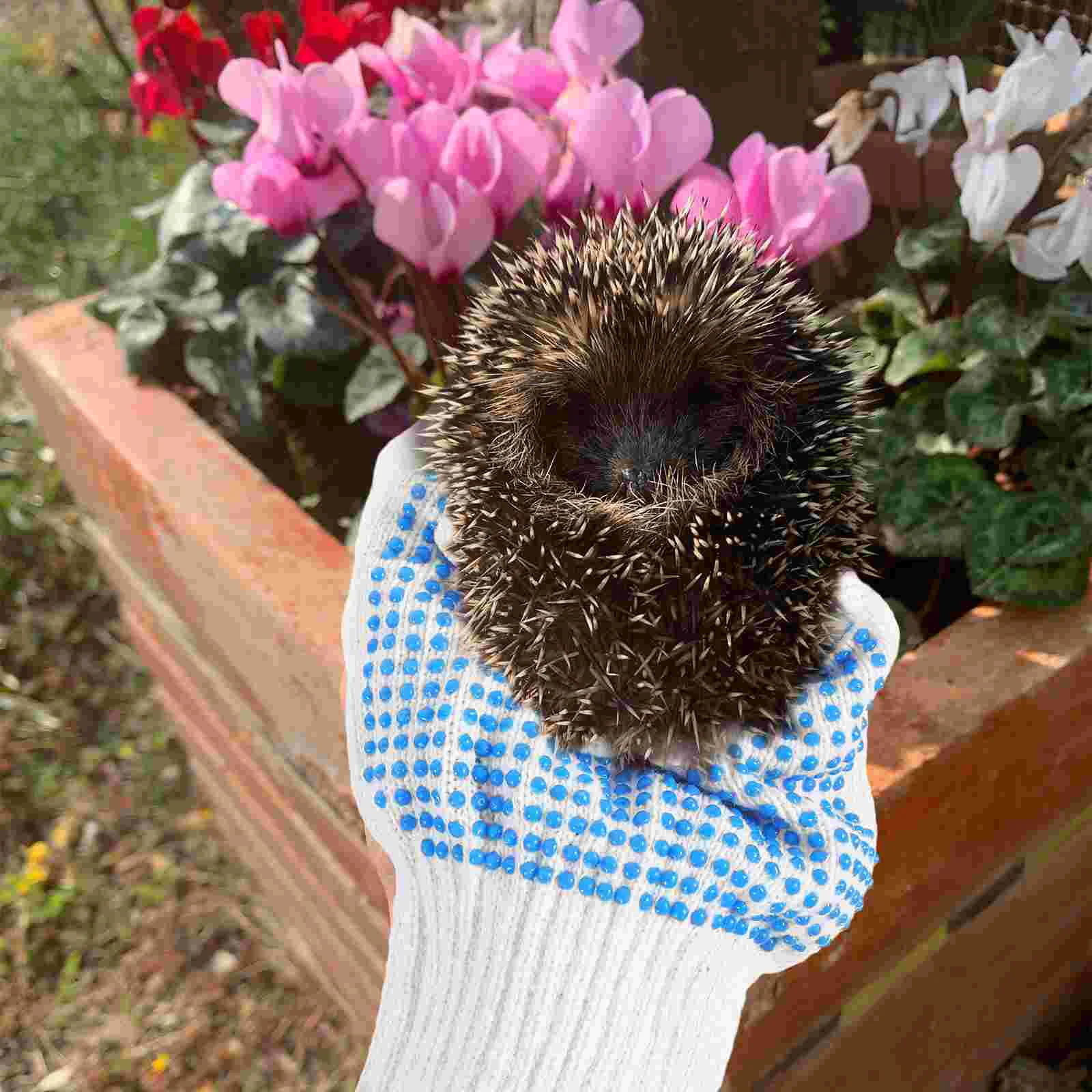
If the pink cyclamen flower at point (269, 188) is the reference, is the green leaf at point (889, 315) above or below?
below

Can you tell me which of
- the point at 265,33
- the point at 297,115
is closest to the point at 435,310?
the point at 297,115

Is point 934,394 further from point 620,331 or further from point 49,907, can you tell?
point 49,907

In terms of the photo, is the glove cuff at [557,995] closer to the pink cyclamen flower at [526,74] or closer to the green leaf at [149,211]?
the pink cyclamen flower at [526,74]

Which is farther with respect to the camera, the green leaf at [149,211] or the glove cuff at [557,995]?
the green leaf at [149,211]

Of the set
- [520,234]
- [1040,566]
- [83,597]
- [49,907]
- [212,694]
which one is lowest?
[49,907]

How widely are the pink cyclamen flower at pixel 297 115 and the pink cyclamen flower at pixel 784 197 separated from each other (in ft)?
1.38

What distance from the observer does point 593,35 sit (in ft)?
3.93

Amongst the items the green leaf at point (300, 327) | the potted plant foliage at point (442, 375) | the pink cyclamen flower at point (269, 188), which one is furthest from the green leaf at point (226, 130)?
the pink cyclamen flower at point (269, 188)

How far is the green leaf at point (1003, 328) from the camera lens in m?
1.37

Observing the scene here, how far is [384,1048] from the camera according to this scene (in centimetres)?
93

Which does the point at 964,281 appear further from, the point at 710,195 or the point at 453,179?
the point at 453,179

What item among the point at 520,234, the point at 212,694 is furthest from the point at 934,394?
the point at 212,694

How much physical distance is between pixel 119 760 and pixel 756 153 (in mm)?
2135

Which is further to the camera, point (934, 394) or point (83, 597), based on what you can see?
point (83, 597)
